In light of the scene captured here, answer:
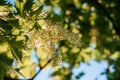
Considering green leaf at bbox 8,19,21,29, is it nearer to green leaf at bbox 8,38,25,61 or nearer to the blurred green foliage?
the blurred green foliage

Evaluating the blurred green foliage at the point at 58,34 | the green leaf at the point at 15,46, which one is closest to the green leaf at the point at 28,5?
the blurred green foliage at the point at 58,34

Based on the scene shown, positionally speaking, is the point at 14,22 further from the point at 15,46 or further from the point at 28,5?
the point at 15,46

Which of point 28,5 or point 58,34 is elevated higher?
point 28,5

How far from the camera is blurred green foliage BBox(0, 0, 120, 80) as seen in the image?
97.4 inches

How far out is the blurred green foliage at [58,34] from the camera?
247cm

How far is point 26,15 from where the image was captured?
244cm

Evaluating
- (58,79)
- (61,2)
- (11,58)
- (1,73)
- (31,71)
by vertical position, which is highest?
(61,2)

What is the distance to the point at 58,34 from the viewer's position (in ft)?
8.26

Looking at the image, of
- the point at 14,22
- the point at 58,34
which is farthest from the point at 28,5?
the point at 58,34

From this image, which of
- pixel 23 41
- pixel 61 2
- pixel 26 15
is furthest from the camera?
pixel 61 2

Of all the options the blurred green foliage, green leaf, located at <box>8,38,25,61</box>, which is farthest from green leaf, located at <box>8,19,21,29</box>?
green leaf, located at <box>8,38,25,61</box>

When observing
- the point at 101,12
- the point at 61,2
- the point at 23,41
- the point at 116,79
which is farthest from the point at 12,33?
the point at 101,12

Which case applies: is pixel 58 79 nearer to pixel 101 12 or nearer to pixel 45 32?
pixel 101 12

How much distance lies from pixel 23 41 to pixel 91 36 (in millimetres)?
4905
